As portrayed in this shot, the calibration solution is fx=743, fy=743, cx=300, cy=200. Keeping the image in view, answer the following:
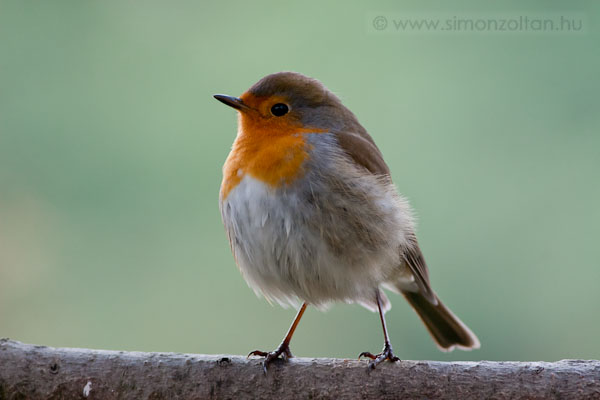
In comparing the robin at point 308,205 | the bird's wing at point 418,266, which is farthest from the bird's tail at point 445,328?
the robin at point 308,205

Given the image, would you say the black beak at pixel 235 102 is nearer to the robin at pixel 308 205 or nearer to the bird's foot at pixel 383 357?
the robin at pixel 308 205

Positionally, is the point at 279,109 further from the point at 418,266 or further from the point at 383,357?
the point at 383,357

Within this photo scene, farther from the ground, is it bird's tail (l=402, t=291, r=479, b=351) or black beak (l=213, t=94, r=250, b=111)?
black beak (l=213, t=94, r=250, b=111)

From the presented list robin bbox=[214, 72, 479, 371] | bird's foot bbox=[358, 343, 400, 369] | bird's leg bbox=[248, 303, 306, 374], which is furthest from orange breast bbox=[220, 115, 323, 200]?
bird's foot bbox=[358, 343, 400, 369]

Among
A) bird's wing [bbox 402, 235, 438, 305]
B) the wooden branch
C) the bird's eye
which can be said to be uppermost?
the bird's eye

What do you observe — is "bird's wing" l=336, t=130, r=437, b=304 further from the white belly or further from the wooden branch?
the wooden branch

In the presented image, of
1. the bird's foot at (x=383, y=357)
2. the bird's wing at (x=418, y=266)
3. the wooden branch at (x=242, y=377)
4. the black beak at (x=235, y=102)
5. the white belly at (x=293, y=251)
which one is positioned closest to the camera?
the wooden branch at (x=242, y=377)

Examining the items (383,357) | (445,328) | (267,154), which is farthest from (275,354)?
(445,328)
